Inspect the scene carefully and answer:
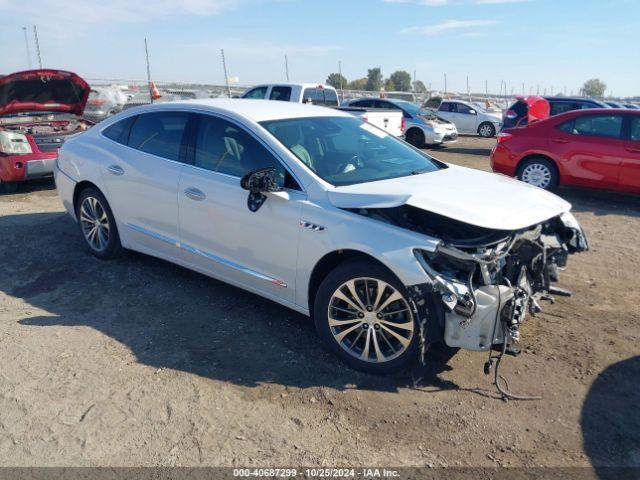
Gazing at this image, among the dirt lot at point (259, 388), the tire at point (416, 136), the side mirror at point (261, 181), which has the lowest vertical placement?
A: the dirt lot at point (259, 388)

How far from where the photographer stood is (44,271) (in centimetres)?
541

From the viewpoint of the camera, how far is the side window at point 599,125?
27.5ft

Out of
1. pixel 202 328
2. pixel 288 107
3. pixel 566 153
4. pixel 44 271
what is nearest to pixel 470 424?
pixel 202 328

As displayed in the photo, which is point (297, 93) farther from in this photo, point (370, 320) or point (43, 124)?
point (370, 320)

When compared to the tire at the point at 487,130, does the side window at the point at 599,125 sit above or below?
above

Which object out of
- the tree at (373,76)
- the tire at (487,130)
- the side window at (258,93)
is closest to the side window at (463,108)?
the tire at (487,130)

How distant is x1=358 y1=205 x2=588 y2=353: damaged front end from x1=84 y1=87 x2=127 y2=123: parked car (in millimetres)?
15458

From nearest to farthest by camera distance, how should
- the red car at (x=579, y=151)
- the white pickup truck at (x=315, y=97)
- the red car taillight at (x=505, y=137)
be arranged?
the red car at (x=579, y=151) → the red car taillight at (x=505, y=137) → the white pickup truck at (x=315, y=97)

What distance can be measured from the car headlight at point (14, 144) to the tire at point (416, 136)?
35.9ft

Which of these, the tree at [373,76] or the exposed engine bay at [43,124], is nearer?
the exposed engine bay at [43,124]

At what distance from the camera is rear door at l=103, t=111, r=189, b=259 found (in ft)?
15.4

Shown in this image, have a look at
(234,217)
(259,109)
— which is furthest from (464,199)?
(259,109)

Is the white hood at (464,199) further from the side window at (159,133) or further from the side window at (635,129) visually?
the side window at (635,129)

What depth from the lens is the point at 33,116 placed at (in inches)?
353
